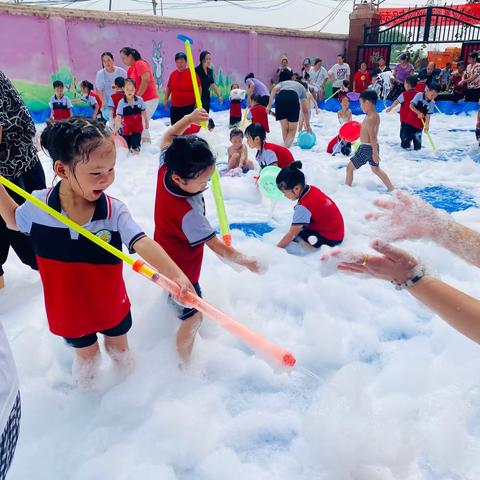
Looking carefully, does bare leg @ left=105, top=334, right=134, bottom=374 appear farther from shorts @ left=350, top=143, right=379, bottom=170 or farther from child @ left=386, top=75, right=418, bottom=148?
child @ left=386, top=75, right=418, bottom=148

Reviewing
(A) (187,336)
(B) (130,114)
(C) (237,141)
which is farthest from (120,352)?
(B) (130,114)

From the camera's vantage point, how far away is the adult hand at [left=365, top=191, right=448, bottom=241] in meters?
1.61

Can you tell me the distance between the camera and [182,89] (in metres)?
7.35

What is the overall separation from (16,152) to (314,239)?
242 cm

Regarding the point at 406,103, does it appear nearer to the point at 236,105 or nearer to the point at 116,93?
the point at 236,105

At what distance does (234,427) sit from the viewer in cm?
213

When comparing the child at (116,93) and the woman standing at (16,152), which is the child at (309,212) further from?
the child at (116,93)

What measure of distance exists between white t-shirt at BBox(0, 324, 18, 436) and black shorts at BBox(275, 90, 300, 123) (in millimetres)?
7207

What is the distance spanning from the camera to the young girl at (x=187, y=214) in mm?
2098

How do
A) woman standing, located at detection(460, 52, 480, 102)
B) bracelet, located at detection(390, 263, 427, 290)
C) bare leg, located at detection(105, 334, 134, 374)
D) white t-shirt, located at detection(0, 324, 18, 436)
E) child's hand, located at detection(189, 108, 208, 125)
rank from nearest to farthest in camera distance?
white t-shirt, located at detection(0, 324, 18, 436) → bracelet, located at detection(390, 263, 427, 290) → bare leg, located at detection(105, 334, 134, 374) → child's hand, located at detection(189, 108, 208, 125) → woman standing, located at detection(460, 52, 480, 102)

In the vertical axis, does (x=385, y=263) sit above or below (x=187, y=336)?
above

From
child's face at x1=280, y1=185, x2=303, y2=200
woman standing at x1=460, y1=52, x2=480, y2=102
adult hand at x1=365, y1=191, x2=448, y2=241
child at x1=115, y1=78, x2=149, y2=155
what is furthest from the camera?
woman standing at x1=460, y1=52, x2=480, y2=102

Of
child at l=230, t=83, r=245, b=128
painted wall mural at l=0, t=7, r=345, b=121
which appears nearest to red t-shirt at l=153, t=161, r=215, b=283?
child at l=230, t=83, r=245, b=128

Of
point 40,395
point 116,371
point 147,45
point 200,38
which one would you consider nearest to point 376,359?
point 116,371
